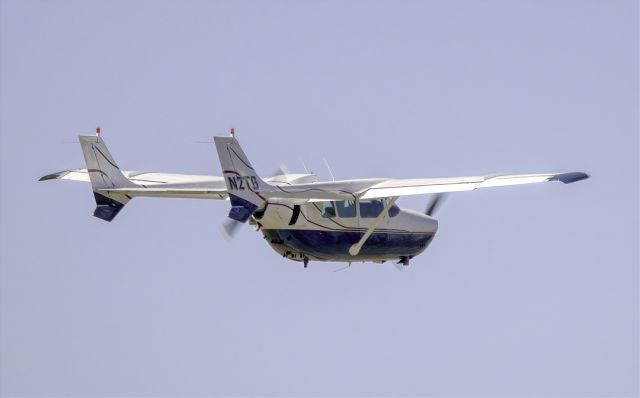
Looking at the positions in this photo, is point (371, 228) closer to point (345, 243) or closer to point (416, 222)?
point (345, 243)

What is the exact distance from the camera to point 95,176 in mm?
64312

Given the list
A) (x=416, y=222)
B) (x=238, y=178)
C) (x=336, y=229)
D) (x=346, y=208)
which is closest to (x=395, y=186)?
(x=346, y=208)

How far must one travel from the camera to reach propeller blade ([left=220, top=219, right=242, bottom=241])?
6162 centimetres

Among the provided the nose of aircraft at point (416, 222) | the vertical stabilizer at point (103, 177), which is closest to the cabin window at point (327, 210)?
the nose of aircraft at point (416, 222)

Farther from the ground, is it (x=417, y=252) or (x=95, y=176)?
(x=95, y=176)

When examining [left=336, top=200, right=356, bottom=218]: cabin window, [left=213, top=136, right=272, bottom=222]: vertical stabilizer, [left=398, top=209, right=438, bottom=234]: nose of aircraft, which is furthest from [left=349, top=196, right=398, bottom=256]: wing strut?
[left=213, top=136, right=272, bottom=222]: vertical stabilizer

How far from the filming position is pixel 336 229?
2566 inches

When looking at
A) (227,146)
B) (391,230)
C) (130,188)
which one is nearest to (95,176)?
(130,188)

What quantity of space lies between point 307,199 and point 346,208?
3.15 m

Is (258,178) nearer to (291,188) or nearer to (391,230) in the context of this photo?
(291,188)

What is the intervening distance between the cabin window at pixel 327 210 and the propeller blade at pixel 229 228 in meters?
3.94

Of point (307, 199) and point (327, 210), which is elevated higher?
point (307, 199)

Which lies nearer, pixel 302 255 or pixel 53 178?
pixel 302 255

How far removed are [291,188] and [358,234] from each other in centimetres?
380
